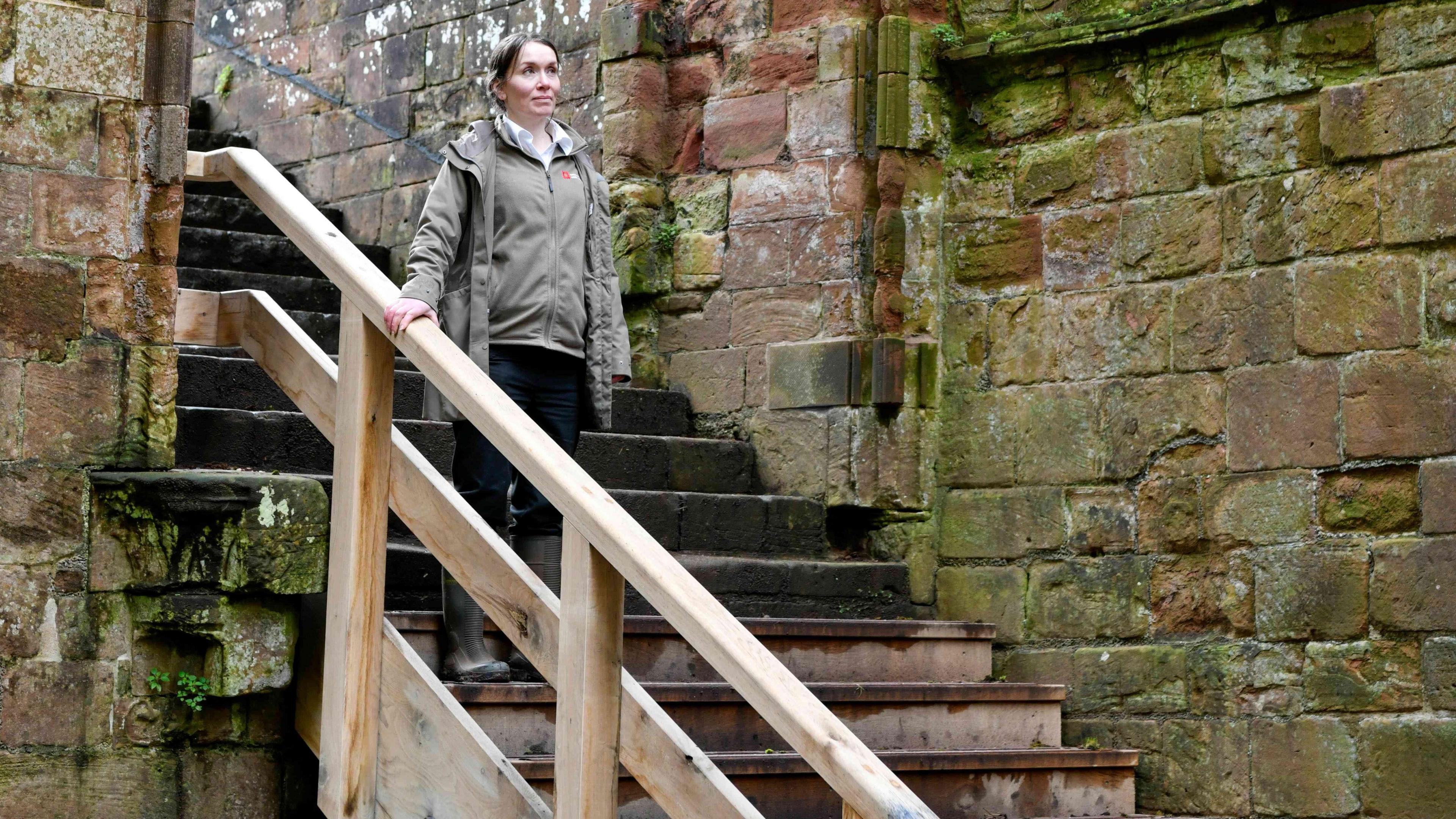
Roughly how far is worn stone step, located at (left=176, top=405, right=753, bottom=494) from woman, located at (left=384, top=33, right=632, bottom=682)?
58 cm

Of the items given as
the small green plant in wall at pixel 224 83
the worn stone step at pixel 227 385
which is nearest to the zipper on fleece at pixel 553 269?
the worn stone step at pixel 227 385

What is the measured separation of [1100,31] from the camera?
636cm

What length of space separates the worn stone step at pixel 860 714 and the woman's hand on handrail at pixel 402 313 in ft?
3.15

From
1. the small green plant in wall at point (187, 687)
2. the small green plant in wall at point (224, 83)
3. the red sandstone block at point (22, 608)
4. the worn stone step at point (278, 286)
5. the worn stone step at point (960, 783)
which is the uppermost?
the small green plant in wall at point (224, 83)

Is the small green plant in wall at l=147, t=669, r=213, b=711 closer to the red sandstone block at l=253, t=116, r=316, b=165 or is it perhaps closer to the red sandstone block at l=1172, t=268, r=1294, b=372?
the red sandstone block at l=1172, t=268, r=1294, b=372

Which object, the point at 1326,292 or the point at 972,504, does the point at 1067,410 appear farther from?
the point at 1326,292

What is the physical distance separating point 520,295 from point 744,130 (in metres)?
2.62

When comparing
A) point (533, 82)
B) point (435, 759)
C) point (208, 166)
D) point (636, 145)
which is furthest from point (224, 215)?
point (435, 759)

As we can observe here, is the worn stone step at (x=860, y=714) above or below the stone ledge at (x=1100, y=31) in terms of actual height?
below

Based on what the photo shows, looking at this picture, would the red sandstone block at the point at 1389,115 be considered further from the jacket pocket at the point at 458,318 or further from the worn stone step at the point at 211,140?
the worn stone step at the point at 211,140

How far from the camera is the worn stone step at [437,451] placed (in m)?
5.19

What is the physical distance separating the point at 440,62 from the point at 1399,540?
554 centimetres

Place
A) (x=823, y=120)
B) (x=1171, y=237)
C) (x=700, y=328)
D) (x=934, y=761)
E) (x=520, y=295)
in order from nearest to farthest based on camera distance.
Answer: (x=520, y=295) → (x=934, y=761) → (x=1171, y=237) → (x=823, y=120) → (x=700, y=328)

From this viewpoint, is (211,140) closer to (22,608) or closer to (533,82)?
(533,82)
